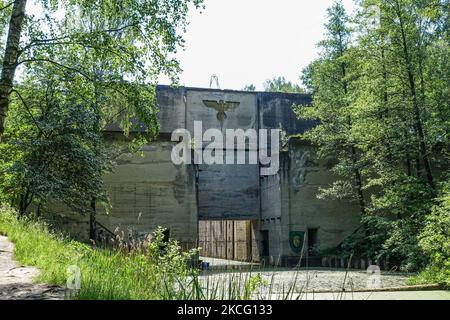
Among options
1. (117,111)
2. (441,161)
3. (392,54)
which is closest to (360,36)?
(392,54)

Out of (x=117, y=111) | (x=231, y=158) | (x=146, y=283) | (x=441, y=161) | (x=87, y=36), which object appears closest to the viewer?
(x=146, y=283)

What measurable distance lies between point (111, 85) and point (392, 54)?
11.7m

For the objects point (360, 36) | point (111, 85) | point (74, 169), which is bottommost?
point (74, 169)

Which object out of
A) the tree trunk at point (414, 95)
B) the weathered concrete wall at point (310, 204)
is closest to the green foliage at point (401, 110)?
the tree trunk at point (414, 95)

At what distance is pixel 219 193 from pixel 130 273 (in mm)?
19785

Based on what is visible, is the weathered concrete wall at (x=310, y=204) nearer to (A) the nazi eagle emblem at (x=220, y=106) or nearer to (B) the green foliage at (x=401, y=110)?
(B) the green foliage at (x=401, y=110)

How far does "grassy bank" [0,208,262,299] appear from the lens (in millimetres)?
4602

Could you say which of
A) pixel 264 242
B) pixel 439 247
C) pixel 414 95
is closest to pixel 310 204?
pixel 264 242

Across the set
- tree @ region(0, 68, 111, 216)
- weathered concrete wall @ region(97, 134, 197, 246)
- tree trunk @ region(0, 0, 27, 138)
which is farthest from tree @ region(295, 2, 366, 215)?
tree trunk @ region(0, 0, 27, 138)

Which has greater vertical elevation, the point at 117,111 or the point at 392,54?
the point at 392,54

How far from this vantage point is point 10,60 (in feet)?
27.9

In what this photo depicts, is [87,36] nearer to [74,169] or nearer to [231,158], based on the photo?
[74,169]
